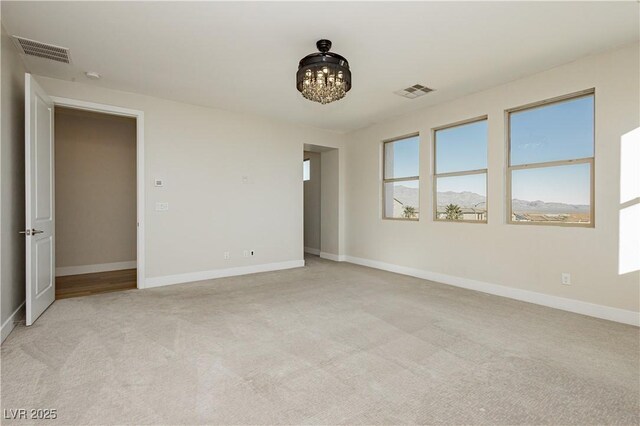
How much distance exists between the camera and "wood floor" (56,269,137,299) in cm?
430

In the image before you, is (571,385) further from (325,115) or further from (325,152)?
(325,152)

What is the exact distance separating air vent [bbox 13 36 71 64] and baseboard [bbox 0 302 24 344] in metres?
2.70

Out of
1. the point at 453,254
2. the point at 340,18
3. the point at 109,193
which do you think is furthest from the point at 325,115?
the point at 109,193

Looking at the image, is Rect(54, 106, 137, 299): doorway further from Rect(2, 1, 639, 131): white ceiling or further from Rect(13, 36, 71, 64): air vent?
Rect(2, 1, 639, 131): white ceiling

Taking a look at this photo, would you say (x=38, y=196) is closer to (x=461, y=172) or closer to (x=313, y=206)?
(x=461, y=172)

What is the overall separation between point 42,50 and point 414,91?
4444 mm

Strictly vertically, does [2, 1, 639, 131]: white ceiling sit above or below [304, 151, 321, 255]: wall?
above

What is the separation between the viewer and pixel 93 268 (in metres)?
5.79

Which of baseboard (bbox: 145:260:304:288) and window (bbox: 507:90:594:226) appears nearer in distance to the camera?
window (bbox: 507:90:594:226)

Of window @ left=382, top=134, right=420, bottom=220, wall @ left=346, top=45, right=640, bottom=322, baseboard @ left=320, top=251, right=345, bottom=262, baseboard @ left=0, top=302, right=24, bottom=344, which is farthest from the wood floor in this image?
window @ left=382, top=134, right=420, bottom=220

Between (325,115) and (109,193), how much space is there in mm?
4494

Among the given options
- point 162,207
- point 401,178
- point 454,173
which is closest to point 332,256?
point 401,178

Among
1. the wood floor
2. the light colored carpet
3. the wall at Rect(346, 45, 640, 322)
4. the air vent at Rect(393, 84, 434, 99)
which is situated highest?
the air vent at Rect(393, 84, 434, 99)

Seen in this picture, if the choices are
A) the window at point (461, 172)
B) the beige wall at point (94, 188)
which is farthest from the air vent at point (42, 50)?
the window at point (461, 172)
